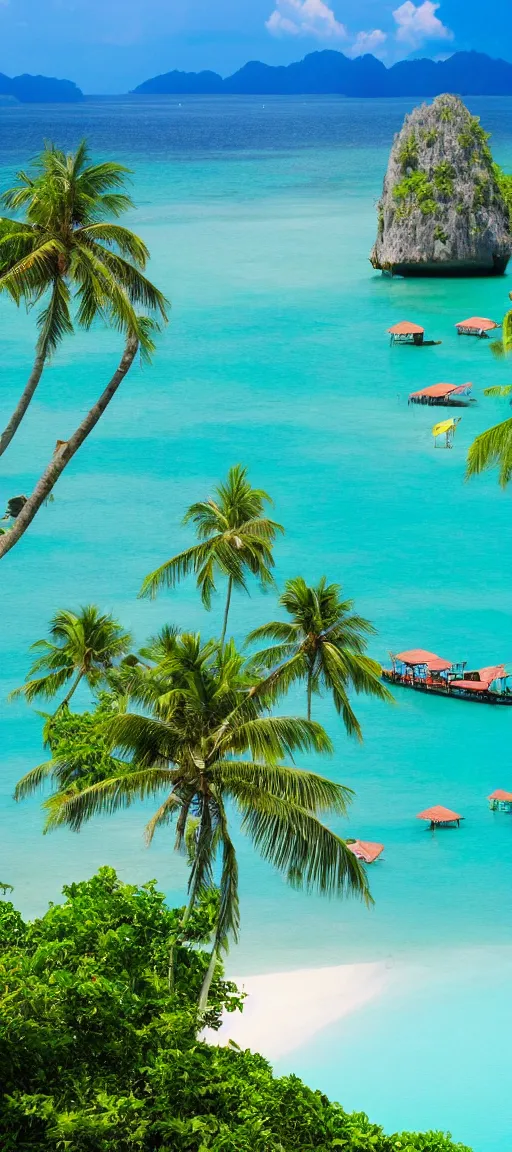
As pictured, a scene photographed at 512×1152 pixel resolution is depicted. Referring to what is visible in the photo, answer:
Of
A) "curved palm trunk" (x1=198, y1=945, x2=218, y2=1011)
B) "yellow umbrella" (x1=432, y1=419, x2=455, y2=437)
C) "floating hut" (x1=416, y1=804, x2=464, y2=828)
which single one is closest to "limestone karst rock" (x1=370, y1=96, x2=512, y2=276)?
"yellow umbrella" (x1=432, y1=419, x2=455, y2=437)

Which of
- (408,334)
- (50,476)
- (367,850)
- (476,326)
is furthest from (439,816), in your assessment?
(476,326)

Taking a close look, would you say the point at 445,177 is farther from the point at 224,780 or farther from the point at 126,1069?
the point at 126,1069

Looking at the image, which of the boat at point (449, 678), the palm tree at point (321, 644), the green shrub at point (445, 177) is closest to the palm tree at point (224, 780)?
the palm tree at point (321, 644)

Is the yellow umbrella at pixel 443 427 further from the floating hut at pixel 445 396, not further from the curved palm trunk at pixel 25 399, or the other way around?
the curved palm trunk at pixel 25 399

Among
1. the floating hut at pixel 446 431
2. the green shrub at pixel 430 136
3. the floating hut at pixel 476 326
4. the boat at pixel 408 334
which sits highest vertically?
the green shrub at pixel 430 136

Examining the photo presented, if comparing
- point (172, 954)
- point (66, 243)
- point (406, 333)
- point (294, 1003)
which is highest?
point (406, 333)

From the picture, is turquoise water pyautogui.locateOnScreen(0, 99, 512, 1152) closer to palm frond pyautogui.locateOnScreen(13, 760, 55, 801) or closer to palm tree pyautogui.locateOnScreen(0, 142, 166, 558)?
palm frond pyautogui.locateOnScreen(13, 760, 55, 801)
